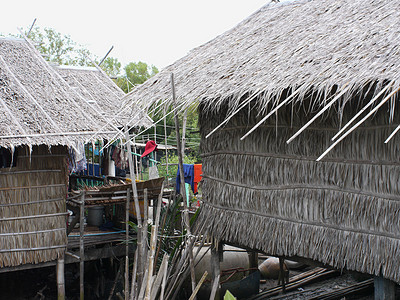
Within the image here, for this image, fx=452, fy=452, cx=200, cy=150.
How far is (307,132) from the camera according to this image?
183 inches

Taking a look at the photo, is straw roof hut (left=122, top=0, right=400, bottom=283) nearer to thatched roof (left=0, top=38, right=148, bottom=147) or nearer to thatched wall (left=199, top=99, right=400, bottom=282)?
thatched wall (left=199, top=99, right=400, bottom=282)

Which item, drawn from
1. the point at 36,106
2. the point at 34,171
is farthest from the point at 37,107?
the point at 34,171

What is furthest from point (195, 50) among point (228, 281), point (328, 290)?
point (328, 290)

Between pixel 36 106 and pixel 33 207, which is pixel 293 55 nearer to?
pixel 36 106

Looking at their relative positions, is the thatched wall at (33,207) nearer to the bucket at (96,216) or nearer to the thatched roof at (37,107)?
the thatched roof at (37,107)

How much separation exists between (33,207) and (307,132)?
4.37 metres

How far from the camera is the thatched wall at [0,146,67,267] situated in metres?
6.67

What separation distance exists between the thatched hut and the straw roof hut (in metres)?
1.41

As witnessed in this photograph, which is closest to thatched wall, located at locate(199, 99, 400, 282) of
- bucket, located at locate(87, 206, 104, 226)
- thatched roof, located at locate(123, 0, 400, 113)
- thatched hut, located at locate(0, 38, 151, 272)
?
thatched roof, located at locate(123, 0, 400, 113)

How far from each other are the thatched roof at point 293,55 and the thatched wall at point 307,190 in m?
0.42

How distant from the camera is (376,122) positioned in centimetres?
401

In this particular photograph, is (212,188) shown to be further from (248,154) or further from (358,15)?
(358,15)

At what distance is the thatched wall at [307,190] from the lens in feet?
13.3

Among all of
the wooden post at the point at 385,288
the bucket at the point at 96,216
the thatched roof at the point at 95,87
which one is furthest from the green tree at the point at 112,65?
the wooden post at the point at 385,288
